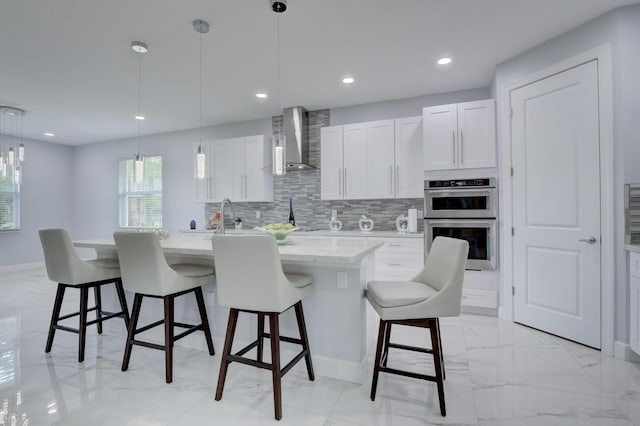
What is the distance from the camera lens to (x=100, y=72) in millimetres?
3467

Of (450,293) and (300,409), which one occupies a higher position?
(450,293)

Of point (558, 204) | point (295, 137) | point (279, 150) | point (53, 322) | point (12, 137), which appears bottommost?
point (53, 322)

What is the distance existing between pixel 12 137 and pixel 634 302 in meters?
9.32

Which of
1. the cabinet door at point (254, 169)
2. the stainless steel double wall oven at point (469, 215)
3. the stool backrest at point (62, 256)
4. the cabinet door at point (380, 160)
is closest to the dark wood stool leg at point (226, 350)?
the stool backrest at point (62, 256)

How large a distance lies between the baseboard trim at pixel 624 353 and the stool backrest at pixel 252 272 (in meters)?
2.62

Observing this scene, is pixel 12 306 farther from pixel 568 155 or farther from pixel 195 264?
pixel 568 155

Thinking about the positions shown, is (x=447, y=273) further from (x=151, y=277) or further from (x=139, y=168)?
(x=139, y=168)

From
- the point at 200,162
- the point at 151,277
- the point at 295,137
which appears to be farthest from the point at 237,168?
the point at 151,277

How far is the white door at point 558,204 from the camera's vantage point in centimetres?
262

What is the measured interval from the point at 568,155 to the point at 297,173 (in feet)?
11.1

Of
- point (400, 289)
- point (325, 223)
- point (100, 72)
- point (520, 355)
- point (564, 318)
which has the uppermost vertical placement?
point (100, 72)

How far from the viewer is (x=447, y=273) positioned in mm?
1941

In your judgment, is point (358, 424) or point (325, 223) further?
point (325, 223)

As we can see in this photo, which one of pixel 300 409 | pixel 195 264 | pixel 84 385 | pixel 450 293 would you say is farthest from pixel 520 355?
pixel 84 385
